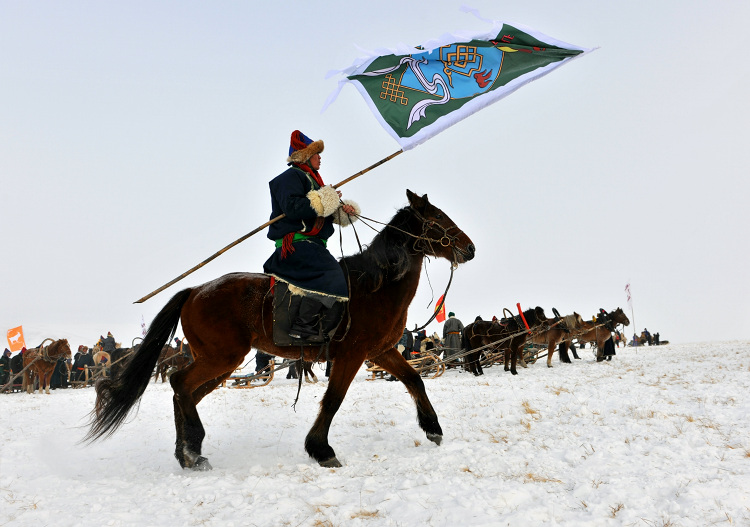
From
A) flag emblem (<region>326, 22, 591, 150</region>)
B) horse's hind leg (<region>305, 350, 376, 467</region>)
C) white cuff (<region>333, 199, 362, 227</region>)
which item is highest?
flag emblem (<region>326, 22, 591, 150</region>)

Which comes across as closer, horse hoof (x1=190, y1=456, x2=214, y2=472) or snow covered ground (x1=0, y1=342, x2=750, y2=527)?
snow covered ground (x1=0, y1=342, x2=750, y2=527)

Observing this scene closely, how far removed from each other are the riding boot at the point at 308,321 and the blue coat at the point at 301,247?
0.16 m

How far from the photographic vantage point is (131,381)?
17.7ft

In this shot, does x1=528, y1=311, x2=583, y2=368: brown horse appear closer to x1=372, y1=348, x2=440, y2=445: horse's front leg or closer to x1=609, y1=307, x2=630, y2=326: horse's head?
x1=609, y1=307, x2=630, y2=326: horse's head

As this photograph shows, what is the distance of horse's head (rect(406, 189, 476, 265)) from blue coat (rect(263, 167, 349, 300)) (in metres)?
1.08

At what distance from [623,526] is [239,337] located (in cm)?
406

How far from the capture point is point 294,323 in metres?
5.15

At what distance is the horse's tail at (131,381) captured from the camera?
526cm

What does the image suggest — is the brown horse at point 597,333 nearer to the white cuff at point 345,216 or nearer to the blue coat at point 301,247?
the white cuff at point 345,216

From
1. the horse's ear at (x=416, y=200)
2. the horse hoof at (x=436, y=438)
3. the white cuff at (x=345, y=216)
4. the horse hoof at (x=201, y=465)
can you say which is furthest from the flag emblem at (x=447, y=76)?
the horse hoof at (x=201, y=465)

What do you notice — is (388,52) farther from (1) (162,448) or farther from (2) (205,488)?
(1) (162,448)

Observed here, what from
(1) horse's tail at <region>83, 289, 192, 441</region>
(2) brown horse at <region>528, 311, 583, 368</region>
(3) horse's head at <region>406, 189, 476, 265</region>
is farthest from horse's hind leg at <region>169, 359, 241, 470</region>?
(2) brown horse at <region>528, 311, 583, 368</region>

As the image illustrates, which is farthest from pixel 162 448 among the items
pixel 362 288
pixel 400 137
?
pixel 400 137

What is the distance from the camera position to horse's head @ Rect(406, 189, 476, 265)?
566cm
